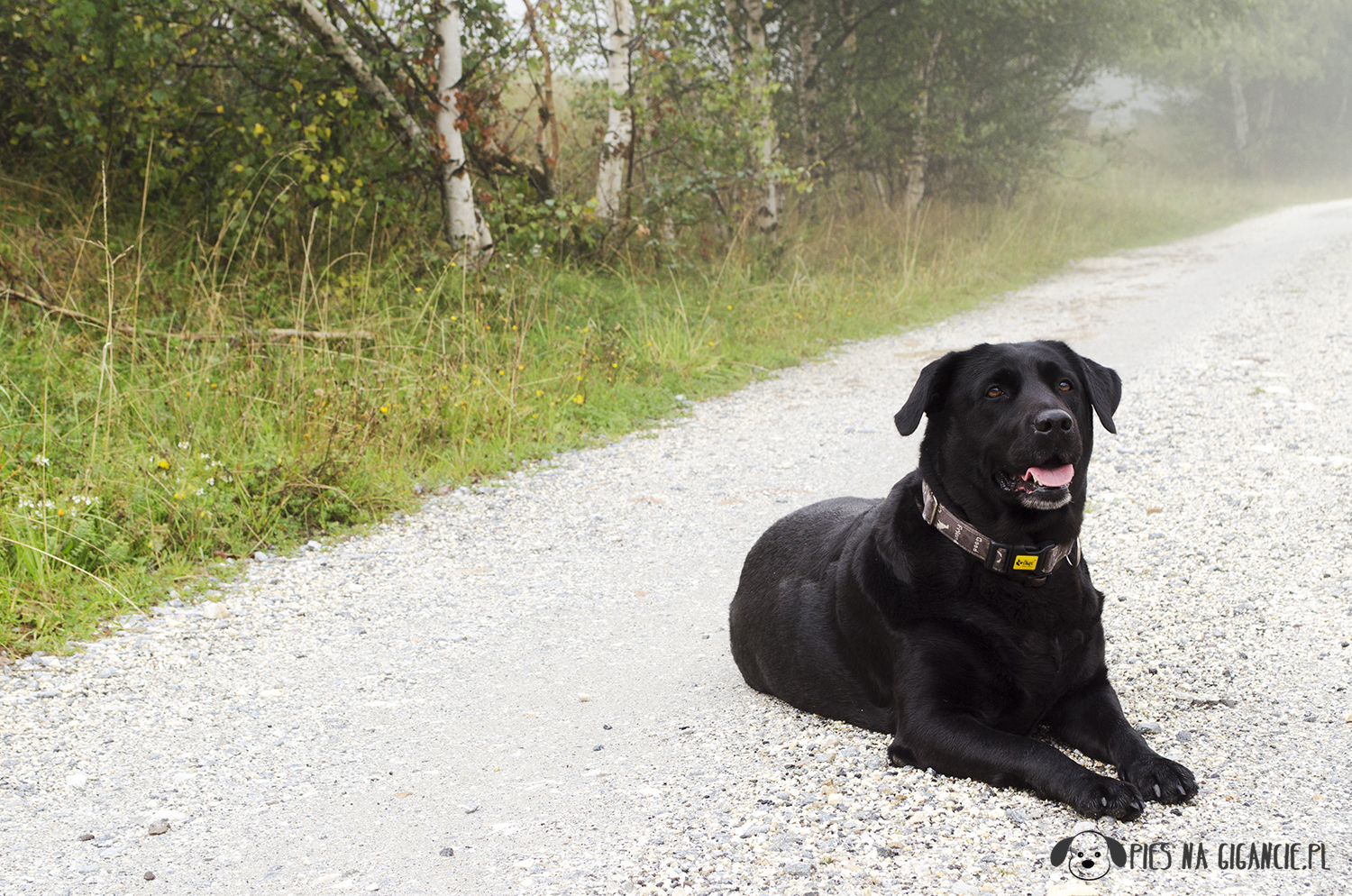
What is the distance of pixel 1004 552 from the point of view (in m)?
2.78

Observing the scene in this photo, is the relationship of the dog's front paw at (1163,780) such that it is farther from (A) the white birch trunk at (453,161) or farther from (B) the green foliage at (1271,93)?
(B) the green foliage at (1271,93)

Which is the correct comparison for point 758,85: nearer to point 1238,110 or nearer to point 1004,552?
point 1004,552

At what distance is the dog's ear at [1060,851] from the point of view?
2.34 meters

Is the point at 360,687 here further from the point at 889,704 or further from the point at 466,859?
the point at 889,704

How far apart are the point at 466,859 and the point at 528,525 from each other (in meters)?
2.97

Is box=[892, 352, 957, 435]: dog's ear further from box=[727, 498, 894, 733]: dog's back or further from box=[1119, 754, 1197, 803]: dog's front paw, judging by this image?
box=[1119, 754, 1197, 803]: dog's front paw

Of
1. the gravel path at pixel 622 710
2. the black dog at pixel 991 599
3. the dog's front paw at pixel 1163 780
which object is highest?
the black dog at pixel 991 599

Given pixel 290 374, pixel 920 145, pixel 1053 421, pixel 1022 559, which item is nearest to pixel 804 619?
pixel 1022 559

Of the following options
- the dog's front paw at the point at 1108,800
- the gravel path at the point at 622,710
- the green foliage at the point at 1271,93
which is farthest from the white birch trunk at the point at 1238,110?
the dog's front paw at the point at 1108,800

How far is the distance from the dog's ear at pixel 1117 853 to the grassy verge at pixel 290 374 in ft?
11.9

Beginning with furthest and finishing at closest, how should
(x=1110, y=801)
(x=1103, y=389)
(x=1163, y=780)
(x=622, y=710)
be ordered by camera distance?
(x=622, y=710) → (x=1103, y=389) → (x=1163, y=780) → (x=1110, y=801)

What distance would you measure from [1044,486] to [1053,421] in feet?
0.58

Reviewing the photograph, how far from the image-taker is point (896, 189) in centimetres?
1770

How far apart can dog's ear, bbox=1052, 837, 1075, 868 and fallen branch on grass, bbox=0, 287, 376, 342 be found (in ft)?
17.6
